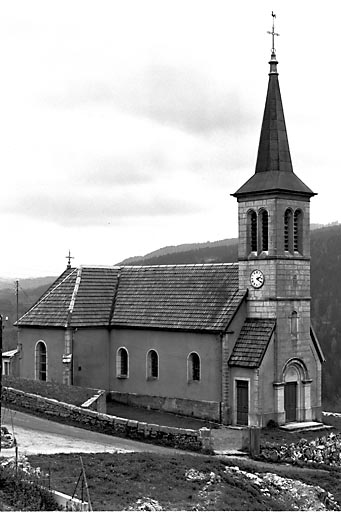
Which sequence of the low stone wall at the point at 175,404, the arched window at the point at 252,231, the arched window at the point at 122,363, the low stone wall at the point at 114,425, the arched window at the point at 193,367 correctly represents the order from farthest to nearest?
1. the arched window at the point at 122,363
2. the arched window at the point at 193,367
3. the arched window at the point at 252,231
4. the low stone wall at the point at 175,404
5. the low stone wall at the point at 114,425

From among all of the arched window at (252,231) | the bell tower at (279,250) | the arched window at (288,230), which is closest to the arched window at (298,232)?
the bell tower at (279,250)

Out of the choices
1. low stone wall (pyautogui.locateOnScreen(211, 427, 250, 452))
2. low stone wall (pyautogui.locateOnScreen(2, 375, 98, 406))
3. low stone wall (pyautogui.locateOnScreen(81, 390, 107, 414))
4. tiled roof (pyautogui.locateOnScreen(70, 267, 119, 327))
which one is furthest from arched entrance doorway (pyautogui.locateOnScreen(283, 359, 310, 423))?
tiled roof (pyautogui.locateOnScreen(70, 267, 119, 327))

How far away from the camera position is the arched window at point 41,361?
49594mm

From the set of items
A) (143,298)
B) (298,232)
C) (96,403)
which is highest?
(298,232)

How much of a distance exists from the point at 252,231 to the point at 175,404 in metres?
9.88

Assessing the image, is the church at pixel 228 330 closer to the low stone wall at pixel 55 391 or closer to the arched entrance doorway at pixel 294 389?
the arched entrance doorway at pixel 294 389

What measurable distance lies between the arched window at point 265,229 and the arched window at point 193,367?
6.61m

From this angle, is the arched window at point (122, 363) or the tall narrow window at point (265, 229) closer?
the tall narrow window at point (265, 229)

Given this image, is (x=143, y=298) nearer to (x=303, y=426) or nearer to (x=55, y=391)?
(x=55, y=391)

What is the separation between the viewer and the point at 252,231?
44.8 m

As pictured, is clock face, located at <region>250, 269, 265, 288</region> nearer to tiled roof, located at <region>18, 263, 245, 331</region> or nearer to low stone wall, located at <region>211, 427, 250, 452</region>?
tiled roof, located at <region>18, 263, 245, 331</region>

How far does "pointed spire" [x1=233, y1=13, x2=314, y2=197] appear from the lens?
4425cm

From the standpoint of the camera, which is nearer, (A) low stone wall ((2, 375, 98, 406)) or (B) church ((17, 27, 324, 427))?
(A) low stone wall ((2, 375, 98, 406))

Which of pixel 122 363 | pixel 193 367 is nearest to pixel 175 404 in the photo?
pixel 193 367
